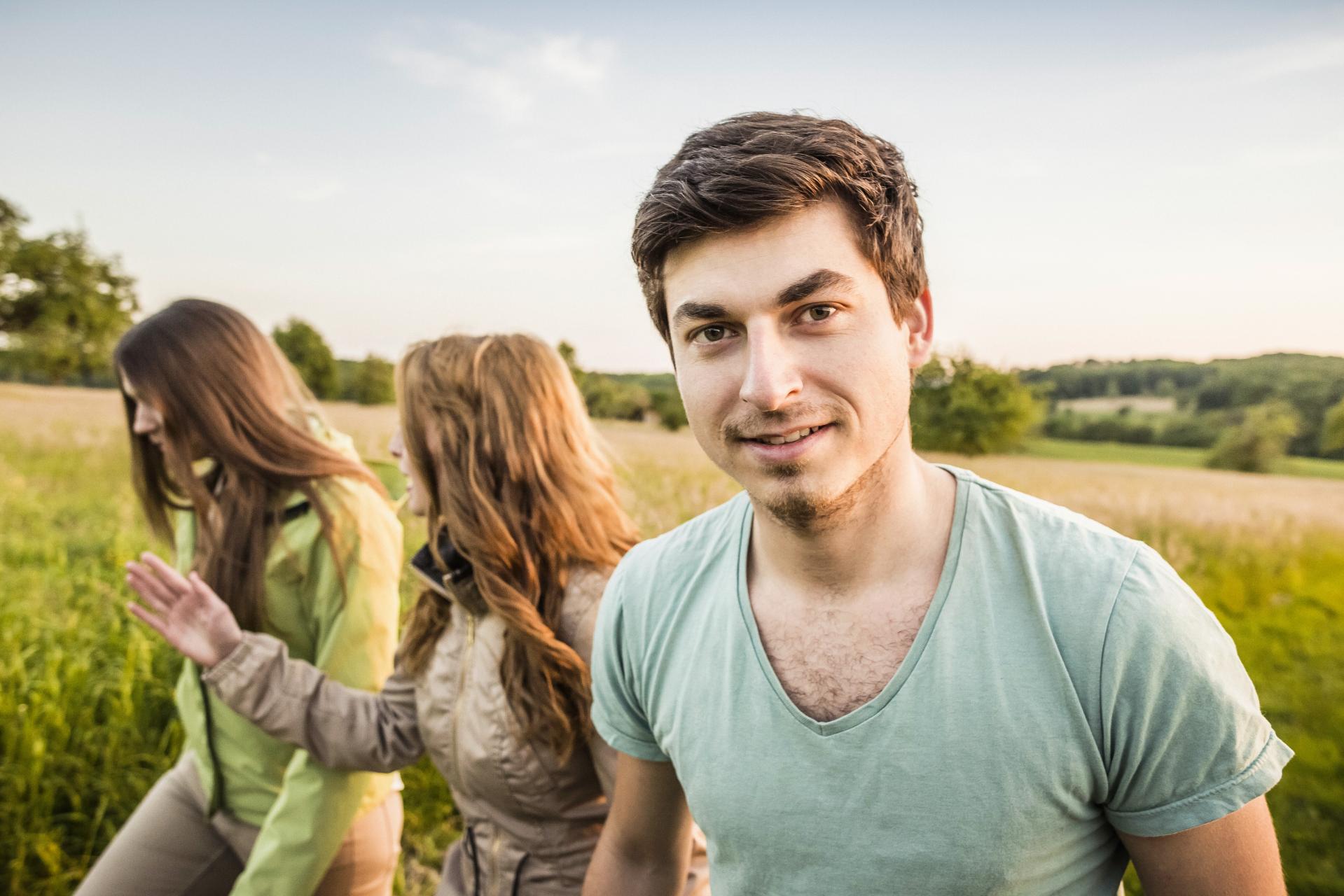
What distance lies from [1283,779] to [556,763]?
3127 mm

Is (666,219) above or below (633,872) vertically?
above

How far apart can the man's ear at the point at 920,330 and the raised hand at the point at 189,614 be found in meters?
1.98

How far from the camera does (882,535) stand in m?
1.45

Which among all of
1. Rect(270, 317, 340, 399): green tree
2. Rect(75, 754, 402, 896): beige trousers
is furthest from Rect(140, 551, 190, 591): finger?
Rect(270, 317, 340, 399): green tree

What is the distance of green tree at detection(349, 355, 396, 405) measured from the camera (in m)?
21.8

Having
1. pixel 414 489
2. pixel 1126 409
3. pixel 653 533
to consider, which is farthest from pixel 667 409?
pixel 414 489

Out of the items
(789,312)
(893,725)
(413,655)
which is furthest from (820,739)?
(413,655)

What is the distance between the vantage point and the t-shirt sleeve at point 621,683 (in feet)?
5.51

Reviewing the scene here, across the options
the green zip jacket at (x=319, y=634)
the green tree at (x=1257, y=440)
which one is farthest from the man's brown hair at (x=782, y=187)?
the green tree at (x=1257, y=440)

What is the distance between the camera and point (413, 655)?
2.42 meters

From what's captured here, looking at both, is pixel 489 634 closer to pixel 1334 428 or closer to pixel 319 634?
pixel 319 634

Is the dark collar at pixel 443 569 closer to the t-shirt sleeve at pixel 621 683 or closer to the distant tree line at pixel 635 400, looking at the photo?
the t-shirt sleeve at pixel 621 683

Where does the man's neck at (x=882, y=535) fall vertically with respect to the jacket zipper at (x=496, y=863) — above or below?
above

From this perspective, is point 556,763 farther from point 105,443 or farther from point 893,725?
point 105,443
